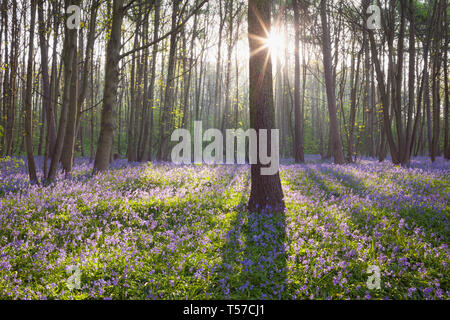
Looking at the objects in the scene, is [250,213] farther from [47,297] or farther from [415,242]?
[47,297]

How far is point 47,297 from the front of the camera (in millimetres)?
3291

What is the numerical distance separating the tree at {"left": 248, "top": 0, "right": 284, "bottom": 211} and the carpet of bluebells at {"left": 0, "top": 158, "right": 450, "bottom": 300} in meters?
0.54

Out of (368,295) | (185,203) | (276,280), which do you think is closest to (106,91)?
(185,203)

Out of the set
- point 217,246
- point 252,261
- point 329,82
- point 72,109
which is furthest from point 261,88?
point 329,82

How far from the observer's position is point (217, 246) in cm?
462

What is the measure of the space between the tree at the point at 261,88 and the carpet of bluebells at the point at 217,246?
542 mm

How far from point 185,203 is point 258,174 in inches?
76.4

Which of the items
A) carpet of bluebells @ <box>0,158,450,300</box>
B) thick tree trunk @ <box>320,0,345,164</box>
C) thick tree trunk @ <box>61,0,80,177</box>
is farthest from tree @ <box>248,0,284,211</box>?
thick tree trunk @ <box>320,0,345,164</box>

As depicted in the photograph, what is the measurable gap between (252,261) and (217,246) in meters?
0.77

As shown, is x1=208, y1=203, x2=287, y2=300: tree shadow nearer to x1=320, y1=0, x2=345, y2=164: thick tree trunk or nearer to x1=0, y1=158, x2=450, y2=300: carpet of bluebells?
x1=0, y1=158, x2=450, y2=300: carpet of bluebells

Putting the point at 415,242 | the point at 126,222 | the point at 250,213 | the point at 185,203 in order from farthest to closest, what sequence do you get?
the point at 185,203 < the point at 250,213 < the point at 126,222 < the point at 415,242

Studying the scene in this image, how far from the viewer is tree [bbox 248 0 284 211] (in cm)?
611
